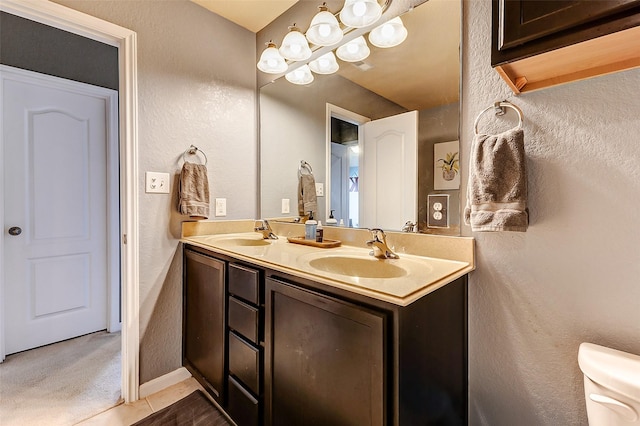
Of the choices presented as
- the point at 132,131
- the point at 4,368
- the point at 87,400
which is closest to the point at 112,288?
the point at 4,368

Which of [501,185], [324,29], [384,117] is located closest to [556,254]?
[501,185]

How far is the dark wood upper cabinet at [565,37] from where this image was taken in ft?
2.03

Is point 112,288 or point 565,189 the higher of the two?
point 565,189

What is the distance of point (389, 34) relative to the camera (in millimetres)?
1344

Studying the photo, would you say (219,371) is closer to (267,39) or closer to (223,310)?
(223,310)

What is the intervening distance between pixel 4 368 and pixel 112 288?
72 cm

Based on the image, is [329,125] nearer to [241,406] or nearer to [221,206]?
[221,206]

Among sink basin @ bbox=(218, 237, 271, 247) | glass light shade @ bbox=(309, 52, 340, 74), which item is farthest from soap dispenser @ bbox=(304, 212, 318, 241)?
glass light shade @ bbox=(309, 52, 340, 74)

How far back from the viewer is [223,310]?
135 centimetres

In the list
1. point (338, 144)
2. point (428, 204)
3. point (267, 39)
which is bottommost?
point (428, 204)

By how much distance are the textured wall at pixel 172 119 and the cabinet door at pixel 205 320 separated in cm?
11

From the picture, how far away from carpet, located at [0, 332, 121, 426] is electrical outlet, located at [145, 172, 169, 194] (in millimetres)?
1177

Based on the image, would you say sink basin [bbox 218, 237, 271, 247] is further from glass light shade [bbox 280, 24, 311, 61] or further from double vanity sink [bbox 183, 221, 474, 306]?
glass light shade [bbox 280, 24, 311, 61]

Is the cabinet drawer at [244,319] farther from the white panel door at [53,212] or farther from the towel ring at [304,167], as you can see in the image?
the white panel door at [53,212]
